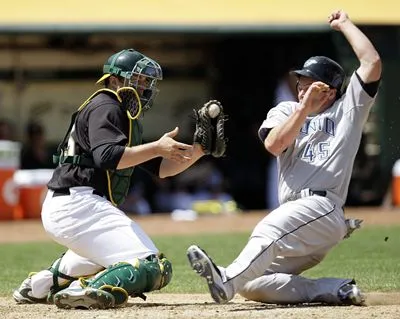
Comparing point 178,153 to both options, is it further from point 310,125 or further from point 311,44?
point 311,44

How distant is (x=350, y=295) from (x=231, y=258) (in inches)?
146

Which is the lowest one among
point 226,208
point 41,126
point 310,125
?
point 226,208

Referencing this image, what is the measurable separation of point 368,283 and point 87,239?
2.32 m

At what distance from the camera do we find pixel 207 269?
598 centimetres

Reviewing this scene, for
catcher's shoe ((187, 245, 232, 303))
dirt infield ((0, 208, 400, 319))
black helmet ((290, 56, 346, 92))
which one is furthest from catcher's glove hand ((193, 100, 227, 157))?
dirt infield ((0, 208, 400, 319))

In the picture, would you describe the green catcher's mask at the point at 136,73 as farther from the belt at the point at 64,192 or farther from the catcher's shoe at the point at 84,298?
the catcher's shoe at the point at 84,298

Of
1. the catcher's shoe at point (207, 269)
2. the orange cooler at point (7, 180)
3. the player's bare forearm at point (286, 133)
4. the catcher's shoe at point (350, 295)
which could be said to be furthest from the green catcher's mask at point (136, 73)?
the orange cooler at point (7, 180)

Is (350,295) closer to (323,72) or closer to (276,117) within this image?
(276,117)

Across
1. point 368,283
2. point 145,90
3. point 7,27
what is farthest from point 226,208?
point 145,90

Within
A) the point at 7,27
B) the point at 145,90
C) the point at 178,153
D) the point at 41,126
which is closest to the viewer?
the point at 178,153

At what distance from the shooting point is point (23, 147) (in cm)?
1736

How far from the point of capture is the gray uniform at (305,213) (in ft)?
20.3

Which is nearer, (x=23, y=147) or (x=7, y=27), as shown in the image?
Result: (x=7, y=27)

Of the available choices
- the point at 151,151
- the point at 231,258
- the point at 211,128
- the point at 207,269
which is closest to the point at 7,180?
the point at 231,258
